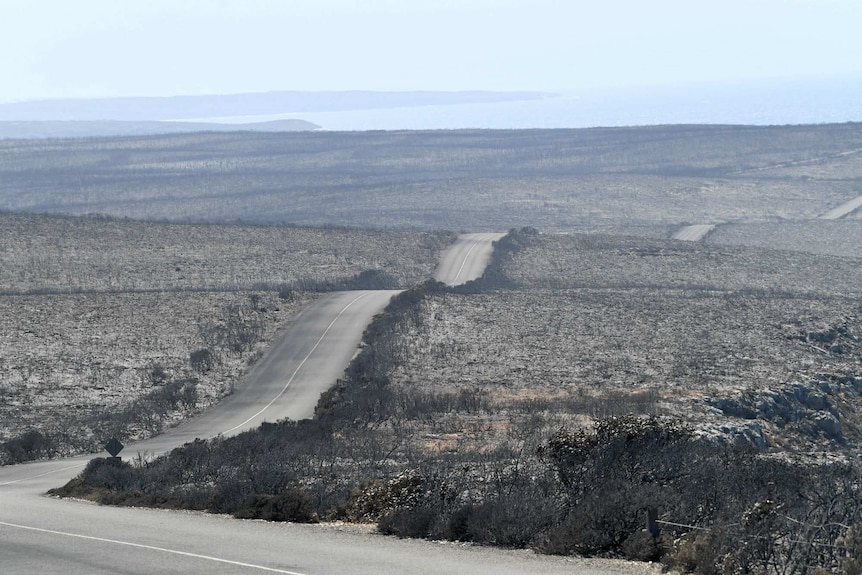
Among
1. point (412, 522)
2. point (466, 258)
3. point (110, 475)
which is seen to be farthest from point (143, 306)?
point (412, 522)

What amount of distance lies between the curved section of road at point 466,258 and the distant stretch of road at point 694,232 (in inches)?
676

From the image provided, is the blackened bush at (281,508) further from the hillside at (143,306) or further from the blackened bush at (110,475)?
the hillside at (143,306)

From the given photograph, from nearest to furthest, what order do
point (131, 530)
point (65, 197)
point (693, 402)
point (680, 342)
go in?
point (131, 530) → point (693, 402) → point (680, 342) → point (65, 197)

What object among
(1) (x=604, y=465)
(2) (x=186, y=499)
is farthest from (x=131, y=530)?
(1) (x=604, y=465)

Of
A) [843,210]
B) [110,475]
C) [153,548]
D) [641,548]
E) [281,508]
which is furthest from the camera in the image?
[843,210]

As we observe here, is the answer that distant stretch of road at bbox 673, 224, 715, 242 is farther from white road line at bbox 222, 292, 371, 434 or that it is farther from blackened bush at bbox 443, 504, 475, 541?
blackened bush at bbox 443, 504, 475, 541

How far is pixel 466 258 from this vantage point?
80500 millimetres

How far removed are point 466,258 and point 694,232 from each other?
30.6 meters

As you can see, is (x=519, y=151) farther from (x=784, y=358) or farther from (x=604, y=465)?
(x=604, y=465)

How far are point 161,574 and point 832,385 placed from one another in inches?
1164

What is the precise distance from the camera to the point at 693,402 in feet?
119

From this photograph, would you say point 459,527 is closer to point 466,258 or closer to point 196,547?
point 196,547

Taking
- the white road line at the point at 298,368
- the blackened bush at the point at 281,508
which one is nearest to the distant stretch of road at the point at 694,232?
the white road line at the point at 298,368

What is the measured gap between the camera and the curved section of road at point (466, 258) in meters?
73.4
